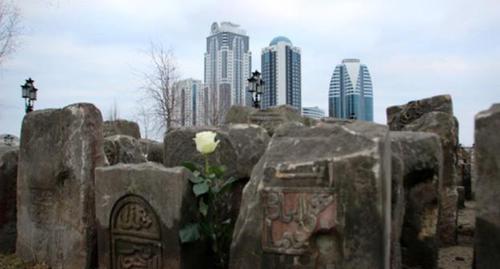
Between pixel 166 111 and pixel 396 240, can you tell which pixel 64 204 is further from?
pixel 166 111

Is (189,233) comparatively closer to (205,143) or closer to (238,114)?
(205,143)

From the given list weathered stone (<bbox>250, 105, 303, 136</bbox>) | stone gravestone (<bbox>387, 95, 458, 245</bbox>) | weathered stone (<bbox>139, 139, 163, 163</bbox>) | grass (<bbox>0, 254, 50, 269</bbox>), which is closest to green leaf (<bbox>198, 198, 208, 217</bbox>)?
grass (<bbox>0, 254, 50, 269</bbox>)

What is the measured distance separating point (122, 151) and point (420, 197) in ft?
12.3

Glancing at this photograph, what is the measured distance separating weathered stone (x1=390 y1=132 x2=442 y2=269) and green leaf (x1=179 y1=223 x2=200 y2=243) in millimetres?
1637

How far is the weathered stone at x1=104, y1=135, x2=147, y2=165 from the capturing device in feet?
19.1

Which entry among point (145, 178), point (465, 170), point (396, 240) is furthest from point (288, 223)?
point (465, 170)

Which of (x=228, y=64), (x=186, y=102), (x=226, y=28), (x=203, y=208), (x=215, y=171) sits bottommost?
(x=203, y=208)

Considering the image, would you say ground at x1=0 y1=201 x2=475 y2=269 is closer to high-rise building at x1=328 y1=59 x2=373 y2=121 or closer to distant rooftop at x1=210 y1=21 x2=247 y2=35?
high-rise building at x1=328 y1=59 x2=373 y2=121

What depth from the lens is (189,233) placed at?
3.22m

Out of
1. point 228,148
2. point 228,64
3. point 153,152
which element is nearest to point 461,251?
point 228,148

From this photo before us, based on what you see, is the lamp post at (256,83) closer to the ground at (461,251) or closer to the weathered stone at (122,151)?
the weathered stone at (122,151)

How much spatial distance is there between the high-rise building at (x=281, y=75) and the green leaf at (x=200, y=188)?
756 inches

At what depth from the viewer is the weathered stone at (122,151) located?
5.84m

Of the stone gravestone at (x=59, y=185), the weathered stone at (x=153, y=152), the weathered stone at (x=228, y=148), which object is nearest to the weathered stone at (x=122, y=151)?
the weathered stone at (x=153, y=152)
